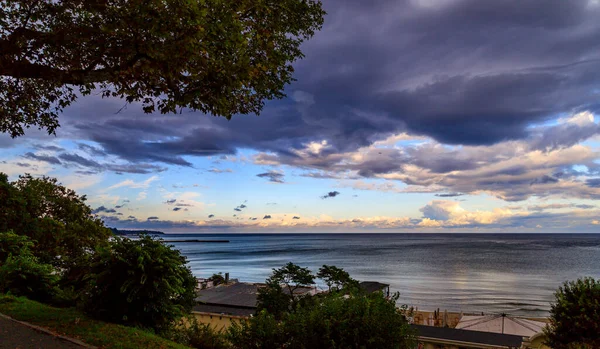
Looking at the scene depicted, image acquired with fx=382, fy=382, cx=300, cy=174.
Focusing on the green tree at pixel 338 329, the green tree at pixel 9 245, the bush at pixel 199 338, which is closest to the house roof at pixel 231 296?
the green tree at pixel 9 245

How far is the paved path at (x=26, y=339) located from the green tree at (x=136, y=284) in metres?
1.67

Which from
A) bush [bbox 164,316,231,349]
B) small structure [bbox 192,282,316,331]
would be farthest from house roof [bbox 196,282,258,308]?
bush [bbox 164,316,231,349]

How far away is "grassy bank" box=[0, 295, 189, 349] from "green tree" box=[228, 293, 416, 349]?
2044mm

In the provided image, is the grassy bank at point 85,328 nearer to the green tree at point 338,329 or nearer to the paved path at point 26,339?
the paved path at point 26,339

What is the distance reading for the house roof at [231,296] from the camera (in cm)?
2894

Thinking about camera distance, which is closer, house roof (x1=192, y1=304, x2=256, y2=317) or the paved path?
the paved path

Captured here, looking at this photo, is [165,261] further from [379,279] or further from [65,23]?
[379,279]

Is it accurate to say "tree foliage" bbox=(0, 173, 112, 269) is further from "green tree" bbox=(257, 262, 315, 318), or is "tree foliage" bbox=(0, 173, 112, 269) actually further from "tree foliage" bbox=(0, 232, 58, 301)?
"green tree" bbox=(257, 262, 315, 318)

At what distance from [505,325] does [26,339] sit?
27243 mm

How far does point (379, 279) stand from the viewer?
71688 mm

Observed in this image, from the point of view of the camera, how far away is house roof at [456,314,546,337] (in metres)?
25.1

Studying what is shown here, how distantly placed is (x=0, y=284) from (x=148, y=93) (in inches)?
483

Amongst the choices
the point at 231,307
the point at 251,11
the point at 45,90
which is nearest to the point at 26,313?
the point at 45,90

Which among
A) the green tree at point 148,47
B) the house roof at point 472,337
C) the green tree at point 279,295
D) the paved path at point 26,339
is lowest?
the house roof at point 472,337
